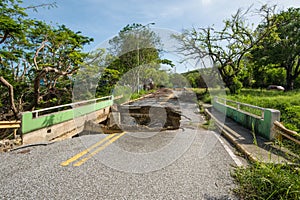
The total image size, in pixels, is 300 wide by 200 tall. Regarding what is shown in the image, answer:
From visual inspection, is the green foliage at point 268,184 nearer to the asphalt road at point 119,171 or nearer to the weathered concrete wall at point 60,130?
the asphalt road at point 119,171

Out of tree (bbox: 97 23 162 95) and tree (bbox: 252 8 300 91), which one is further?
tree (bbox: 252 8 300 91)

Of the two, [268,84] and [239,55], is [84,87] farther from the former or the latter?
[268,84]

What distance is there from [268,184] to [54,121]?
23.0ft

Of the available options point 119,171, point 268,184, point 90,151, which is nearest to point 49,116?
point 90,151

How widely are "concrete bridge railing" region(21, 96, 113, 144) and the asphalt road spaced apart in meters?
1.58

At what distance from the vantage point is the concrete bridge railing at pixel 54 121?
236 inches

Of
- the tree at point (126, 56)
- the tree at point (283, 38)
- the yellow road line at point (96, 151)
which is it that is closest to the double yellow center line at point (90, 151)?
the yellow road line at point (96, 151)

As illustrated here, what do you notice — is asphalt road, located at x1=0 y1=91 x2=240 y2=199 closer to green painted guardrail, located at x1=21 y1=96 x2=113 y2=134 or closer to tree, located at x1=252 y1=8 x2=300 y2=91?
green painted guardrail, located at x1=21 y1=96 x2=113 y2=134

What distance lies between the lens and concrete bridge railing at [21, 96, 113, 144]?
6.00m

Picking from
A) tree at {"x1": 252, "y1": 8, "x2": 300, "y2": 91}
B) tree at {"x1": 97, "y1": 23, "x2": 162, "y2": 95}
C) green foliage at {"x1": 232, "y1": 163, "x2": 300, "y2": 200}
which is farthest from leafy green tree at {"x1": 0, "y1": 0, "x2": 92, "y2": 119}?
tree at {"x1": 252, "y1": 8, "x2": 300, "y2": 91}

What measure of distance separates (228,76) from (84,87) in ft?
46.3

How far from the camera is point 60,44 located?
11312 mm

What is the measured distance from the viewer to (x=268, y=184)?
255cm

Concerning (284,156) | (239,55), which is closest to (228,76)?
(239,55)
